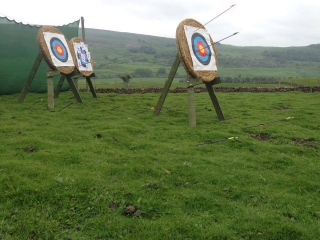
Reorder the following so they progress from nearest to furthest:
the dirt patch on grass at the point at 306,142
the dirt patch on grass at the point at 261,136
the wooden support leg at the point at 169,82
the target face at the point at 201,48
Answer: the dirt patch on grass at the point at 306,142 < the dirt patch on grass at the point at 261,136 < the target face at the point at 201,48 < the wooden support leg at the point at 169,82

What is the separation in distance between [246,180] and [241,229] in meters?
1.43

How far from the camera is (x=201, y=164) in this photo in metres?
5.70

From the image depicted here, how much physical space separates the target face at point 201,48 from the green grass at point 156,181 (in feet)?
6.44

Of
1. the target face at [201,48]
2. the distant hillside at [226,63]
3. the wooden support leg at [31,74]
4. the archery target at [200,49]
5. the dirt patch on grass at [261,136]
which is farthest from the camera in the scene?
the distant hillside at [226,63]

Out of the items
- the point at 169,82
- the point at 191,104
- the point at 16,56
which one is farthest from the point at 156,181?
the point at 16,56

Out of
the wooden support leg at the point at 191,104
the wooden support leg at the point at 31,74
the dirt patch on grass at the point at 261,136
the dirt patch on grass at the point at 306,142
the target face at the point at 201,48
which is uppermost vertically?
the target face at the point at 201,48

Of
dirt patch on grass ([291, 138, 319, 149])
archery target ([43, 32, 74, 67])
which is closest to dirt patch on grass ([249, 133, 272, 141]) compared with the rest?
dirt patch on grass ([291, 138, 319, 149])

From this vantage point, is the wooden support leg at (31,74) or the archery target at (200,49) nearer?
the archery target at (200,49)

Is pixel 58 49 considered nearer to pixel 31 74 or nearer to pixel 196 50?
pixel 31 74

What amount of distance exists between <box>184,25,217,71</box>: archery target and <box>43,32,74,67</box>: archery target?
528cm

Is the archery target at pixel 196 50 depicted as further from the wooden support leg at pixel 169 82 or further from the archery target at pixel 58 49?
the archery target at pixel 58 49

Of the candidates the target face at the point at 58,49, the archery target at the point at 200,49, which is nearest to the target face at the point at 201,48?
the archery target at the point at 200,49

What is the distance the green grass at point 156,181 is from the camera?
3824 millimetres

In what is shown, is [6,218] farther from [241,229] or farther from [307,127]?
[307,127]
